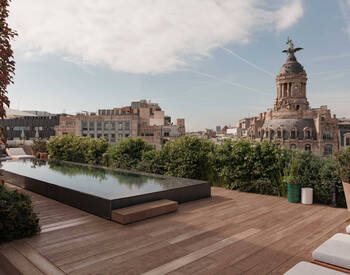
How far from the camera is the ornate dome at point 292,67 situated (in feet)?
253

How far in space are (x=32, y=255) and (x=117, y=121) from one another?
63407mm

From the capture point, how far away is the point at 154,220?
14.3 ft

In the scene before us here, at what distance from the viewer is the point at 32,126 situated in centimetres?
6925

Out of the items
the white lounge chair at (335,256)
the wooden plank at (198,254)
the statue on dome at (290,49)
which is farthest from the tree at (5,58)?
the statue on dome at (290,49)

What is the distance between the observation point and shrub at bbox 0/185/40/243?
335cm

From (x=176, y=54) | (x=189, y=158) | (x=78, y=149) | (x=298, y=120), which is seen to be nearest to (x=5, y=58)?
(x=189, y=158)

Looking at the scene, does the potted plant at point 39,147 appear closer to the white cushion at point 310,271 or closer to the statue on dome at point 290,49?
the white cushion at point 310,271

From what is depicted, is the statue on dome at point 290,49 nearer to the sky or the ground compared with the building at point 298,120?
nearer to the sky

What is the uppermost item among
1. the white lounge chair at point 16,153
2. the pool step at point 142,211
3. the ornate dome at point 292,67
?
the ornate dome at point 292,67

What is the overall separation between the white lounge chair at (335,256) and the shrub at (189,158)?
188 inches

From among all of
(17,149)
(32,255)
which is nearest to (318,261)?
(32,255)

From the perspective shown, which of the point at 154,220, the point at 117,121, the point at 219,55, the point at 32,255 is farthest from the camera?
the point at 117,121

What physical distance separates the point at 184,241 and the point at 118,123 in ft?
207

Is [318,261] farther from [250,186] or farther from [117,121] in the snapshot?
[117,121]
